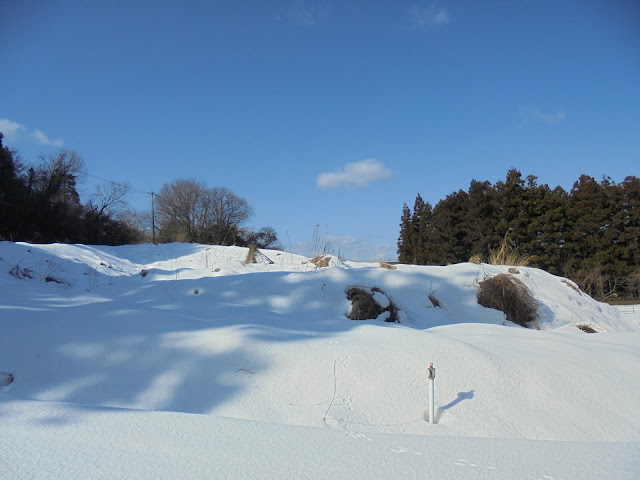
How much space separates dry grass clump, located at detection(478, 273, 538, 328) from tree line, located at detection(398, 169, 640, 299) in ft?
33.0

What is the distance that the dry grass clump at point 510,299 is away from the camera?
690cm

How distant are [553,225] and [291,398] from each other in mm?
18382

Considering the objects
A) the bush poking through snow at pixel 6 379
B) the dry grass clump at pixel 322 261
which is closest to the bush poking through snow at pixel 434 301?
the dry grass clump at pixel 322 261

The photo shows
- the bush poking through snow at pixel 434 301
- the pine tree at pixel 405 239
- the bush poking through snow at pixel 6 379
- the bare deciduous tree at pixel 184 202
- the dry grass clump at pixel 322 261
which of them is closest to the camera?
the bush poking through snow at pixel 6 379

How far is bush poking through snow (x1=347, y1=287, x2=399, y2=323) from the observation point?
5723 mm

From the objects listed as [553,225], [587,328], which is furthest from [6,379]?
[553,225]

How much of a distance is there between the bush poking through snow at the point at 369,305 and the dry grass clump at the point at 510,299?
1.93 metres

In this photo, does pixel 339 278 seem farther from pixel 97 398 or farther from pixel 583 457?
pixel 583 457

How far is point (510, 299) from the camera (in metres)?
6.98

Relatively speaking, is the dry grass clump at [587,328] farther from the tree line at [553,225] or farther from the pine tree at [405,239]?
the pine tree at [405,239]

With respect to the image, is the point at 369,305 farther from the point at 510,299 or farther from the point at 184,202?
the point at 184,202

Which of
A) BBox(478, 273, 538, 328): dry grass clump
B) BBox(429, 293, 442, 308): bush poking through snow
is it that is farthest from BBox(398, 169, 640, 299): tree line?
BBox(429, 293, 442, 308): bush poking through snow

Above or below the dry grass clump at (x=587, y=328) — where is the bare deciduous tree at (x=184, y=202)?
Result: above

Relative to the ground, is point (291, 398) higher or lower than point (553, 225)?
lower
